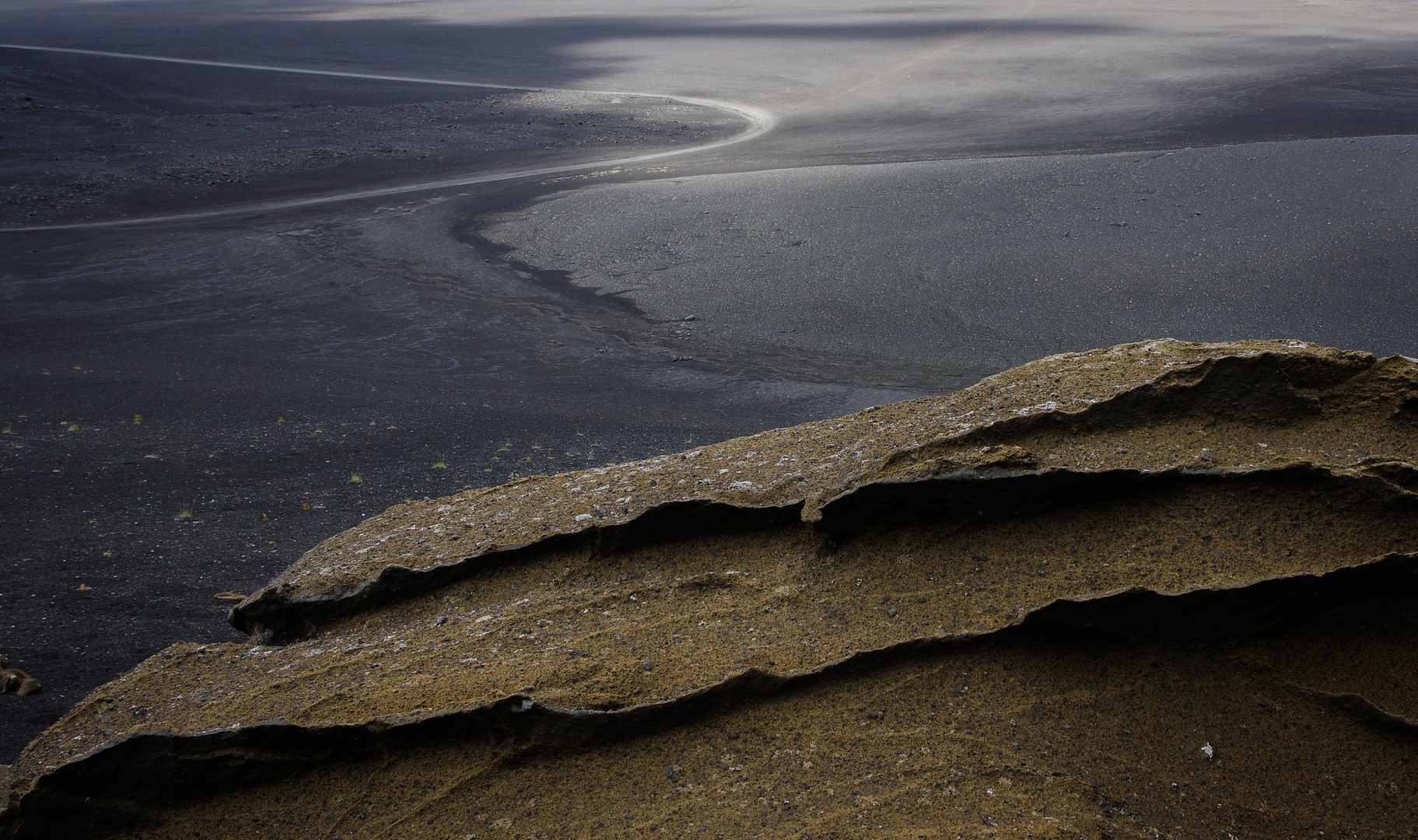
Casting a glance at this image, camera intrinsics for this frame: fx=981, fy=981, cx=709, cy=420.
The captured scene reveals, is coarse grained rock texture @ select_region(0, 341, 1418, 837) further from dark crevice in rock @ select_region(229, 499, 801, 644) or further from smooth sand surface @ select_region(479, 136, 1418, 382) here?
smooth sand surface @ select_region(479, 136, 1418, 382)

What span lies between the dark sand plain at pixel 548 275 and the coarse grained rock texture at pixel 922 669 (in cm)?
168

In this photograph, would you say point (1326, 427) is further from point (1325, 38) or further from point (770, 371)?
point (1325, 38)

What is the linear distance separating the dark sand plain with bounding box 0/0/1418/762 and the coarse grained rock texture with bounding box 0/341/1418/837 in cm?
168

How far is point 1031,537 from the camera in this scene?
2801 mm

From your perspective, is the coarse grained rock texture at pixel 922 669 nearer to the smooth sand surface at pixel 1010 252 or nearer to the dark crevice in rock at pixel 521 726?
the dark crevice in rock at pixel 521 726

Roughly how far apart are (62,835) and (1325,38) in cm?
2056

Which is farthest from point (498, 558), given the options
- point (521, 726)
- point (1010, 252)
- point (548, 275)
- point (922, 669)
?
point (1010, 252)

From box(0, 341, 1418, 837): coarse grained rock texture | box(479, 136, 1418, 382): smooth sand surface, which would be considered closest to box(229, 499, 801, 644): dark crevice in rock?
box(0, 341, 1418, 837): coarse grained rock texture

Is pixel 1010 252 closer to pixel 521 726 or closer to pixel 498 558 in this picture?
pixel 498 558

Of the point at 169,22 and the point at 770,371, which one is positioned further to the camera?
the point at 169,22

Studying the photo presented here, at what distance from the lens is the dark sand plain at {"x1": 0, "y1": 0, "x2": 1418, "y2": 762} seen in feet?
17.5

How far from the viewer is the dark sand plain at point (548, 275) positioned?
17.5 feet

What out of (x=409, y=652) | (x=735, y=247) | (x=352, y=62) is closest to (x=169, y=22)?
(x=352, y=62)

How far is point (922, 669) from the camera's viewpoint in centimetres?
258
